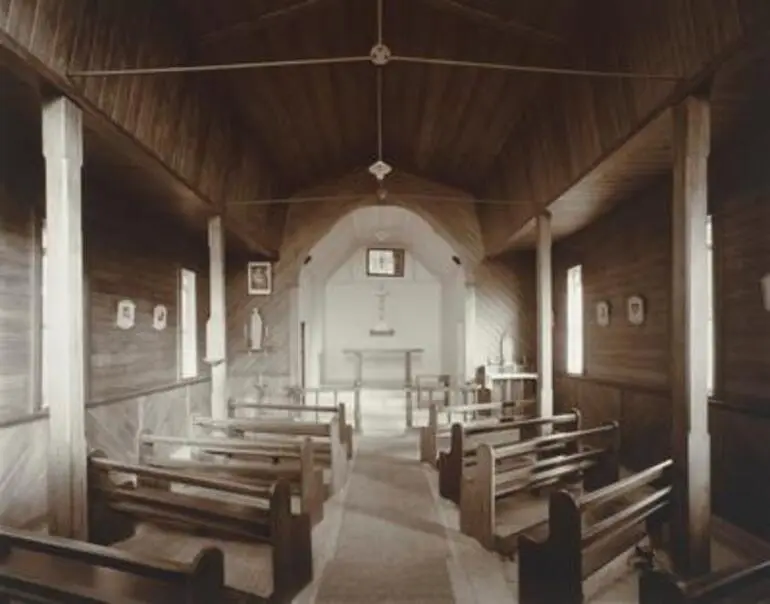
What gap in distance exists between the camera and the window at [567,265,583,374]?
10.2 meters

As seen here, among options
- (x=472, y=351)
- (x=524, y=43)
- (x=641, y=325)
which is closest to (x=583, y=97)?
(x=524, y=43)

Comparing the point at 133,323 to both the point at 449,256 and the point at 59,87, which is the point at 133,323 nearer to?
the point at 59,87

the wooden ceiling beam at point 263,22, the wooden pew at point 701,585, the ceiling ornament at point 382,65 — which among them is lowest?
the wooden pew at point 701,585

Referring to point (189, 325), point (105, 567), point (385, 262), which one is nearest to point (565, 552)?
point (105, 567)

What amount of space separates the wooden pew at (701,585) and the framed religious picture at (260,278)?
398 inches

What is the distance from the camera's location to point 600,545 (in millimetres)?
3723

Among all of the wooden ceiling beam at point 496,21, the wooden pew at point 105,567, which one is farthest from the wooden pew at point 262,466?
the wooden ceiling beam at point 496,21

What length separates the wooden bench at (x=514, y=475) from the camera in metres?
4.76

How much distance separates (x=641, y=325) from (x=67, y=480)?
6.22 m

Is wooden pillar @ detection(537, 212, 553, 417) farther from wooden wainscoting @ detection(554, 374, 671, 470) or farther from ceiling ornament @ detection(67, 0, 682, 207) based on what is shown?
wooden wainscoting @ detection(554, 374, 671, 470)

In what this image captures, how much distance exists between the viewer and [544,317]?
8016mm

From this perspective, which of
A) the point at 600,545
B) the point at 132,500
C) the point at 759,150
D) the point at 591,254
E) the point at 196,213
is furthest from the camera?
the point at 591,254

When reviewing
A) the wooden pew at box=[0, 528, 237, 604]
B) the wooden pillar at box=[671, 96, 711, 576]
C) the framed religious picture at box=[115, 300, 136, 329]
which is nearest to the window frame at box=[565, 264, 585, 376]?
the wooden pillar at box=[671, 96, 711, 576]

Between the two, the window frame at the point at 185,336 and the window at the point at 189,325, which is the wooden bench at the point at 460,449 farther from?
the window at the point at 189,325
